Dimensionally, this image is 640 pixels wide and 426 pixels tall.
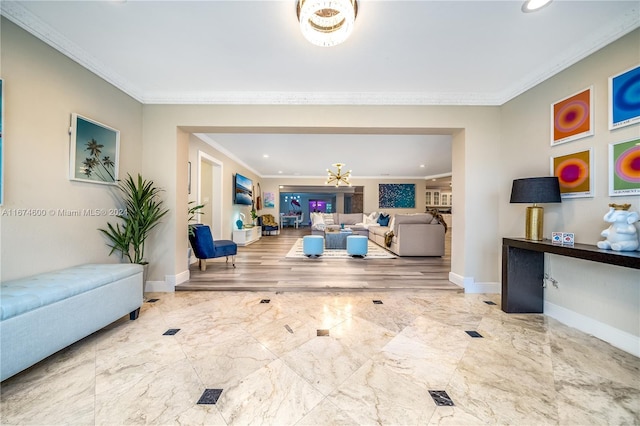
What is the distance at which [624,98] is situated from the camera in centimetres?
182

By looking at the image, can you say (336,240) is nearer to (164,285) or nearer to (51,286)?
(164,285)

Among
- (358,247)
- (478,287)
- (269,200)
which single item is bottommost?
(478,287)

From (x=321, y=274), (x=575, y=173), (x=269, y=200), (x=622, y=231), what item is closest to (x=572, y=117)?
(x=575, y=173)

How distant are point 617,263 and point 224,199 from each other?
6.14m

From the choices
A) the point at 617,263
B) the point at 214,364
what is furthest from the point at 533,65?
the point at 214,364

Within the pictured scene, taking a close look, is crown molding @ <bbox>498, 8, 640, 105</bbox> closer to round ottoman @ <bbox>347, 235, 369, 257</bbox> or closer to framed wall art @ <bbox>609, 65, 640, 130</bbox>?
framed wall art @ <bbox>609, 65, 640, 130</bbox>

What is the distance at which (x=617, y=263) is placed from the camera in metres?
1.57

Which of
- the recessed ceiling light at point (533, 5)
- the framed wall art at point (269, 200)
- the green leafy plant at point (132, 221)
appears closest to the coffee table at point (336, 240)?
the green leafy plant at point (132, 221)

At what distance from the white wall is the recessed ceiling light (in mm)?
851

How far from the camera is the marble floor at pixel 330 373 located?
1.22 metres

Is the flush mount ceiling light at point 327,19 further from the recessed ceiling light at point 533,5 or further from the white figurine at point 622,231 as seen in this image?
the white figurine at point 622,231

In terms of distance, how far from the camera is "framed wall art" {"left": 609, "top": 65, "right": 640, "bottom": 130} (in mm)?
1755

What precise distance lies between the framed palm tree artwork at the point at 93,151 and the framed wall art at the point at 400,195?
9038 millimetres

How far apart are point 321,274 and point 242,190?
14.1 feet
